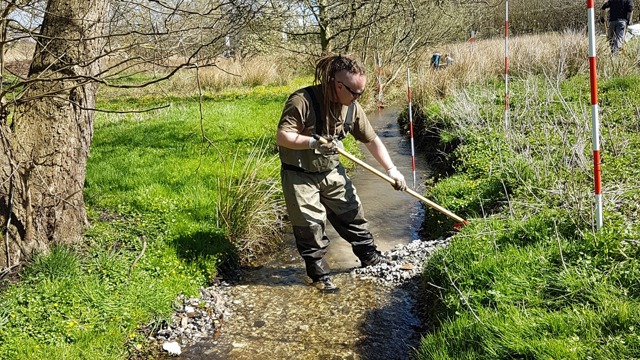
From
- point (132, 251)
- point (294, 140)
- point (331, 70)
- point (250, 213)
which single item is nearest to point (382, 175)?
point (294, 140)

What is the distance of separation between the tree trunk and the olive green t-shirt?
1.66m

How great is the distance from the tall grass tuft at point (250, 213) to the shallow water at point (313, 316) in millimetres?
251

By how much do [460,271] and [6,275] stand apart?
136 inches

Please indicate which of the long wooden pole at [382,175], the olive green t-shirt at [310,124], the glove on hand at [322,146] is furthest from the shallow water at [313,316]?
the glove on hand at [322,146]

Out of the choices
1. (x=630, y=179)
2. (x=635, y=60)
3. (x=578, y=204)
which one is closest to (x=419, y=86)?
(x=635, y=60)

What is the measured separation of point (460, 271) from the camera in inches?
152

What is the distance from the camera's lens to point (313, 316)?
174 inches

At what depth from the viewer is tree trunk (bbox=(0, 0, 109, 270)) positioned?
4.02m

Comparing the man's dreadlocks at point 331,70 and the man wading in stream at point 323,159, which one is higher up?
the man's dreadlocks at point 331,70

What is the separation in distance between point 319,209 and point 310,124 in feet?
2.61

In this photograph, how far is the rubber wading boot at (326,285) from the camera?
190 inches

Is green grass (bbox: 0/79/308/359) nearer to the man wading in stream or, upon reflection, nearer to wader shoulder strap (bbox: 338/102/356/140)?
the man wading in stream

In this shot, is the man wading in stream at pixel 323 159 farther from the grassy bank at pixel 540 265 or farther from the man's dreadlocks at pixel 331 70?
the grassy bank at pixel 540 265

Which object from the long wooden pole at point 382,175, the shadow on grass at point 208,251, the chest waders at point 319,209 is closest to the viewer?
the long wooden pole at point 382,175
